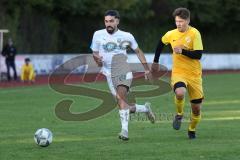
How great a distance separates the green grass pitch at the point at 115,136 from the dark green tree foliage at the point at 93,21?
25757mm

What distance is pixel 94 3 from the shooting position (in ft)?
171

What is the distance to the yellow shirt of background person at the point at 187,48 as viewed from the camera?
13.3 meters

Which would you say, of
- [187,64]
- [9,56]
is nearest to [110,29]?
[187,64]

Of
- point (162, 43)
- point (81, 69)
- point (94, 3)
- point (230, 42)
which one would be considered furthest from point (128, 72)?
point (230, 42)

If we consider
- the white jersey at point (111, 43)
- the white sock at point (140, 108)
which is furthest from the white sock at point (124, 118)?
the white sock at point (140, 108)

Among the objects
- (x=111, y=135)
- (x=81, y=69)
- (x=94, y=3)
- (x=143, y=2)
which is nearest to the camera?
(x=111, y=135)

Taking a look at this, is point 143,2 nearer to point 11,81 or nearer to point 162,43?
point 11,81

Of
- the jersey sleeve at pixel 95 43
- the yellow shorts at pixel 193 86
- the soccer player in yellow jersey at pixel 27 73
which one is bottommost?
the soccer player in yellow jersey at pixel 27 73

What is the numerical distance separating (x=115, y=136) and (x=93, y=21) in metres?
40.9

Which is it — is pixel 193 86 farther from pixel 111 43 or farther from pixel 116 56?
pixel 111 43

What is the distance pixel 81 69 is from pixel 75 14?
23.6 ft

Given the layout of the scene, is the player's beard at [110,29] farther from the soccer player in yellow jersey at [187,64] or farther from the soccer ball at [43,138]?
the soccer ball at [43,138]

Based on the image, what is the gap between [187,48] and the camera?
43.7 feet

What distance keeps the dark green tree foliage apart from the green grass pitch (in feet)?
84.5
